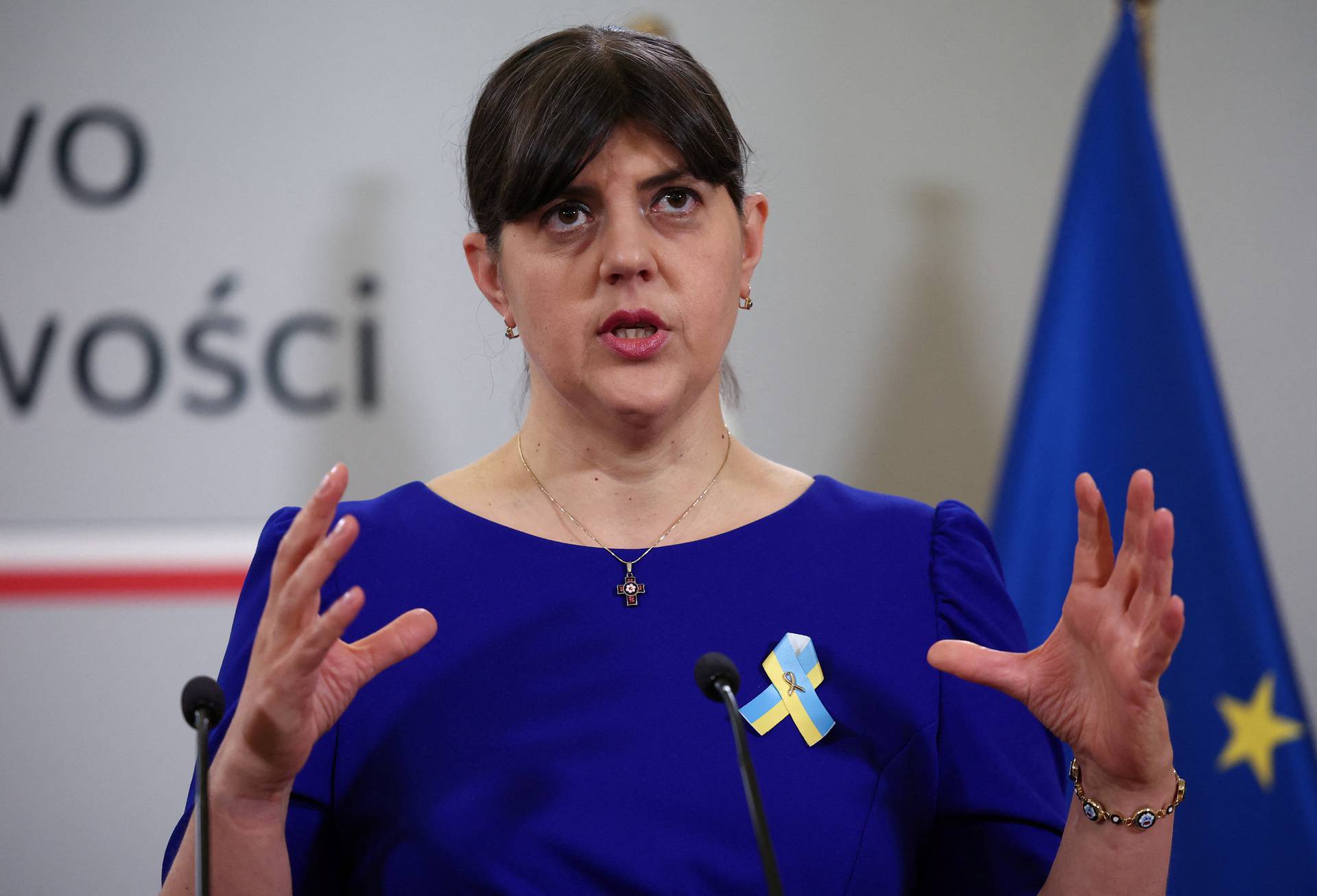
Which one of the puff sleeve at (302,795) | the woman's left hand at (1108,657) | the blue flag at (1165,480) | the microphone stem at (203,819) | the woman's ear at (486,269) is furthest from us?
the blue flag at (1165,480)

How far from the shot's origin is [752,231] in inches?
59.9

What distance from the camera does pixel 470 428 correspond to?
247 cm

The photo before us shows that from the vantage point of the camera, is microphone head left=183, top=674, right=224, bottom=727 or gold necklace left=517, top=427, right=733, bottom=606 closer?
microphone head left=183, top=674, right=224, bottom=727

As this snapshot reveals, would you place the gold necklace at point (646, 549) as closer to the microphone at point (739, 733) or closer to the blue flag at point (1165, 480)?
the microphone at point (739, 733)

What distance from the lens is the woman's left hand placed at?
1013 mm

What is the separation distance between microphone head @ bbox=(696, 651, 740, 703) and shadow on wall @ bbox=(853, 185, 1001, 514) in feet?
5.35

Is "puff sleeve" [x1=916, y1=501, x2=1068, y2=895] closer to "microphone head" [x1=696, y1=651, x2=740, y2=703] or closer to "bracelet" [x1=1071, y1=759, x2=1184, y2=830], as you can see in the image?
"bracelet" [x1=1071, y1=759, x2=1184, y2=830]

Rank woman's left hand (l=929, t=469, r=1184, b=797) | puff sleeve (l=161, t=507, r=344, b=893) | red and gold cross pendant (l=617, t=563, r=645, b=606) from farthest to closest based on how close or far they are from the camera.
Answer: red and gold cross pendant (l=617, t=563, r=645, b=606) < puff sleeve (l=161, t=507, r=344, b=893) < woman's left hand (l=929, t=469, r=1184, b=797)

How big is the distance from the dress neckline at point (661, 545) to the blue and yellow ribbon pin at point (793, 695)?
152 mm

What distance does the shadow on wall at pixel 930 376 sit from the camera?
2.58 m

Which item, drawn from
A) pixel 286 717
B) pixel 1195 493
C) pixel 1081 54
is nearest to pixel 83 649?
pixel 286 717

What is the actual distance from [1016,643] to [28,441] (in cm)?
193

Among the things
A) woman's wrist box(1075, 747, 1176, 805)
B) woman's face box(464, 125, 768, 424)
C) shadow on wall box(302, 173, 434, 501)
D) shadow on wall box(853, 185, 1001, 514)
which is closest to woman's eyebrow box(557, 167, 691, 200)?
woman's face box(464, 125, 768, 424)

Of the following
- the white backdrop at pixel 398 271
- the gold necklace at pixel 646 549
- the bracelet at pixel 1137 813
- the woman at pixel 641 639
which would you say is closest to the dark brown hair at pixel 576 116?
the woman at pixel 641 639
